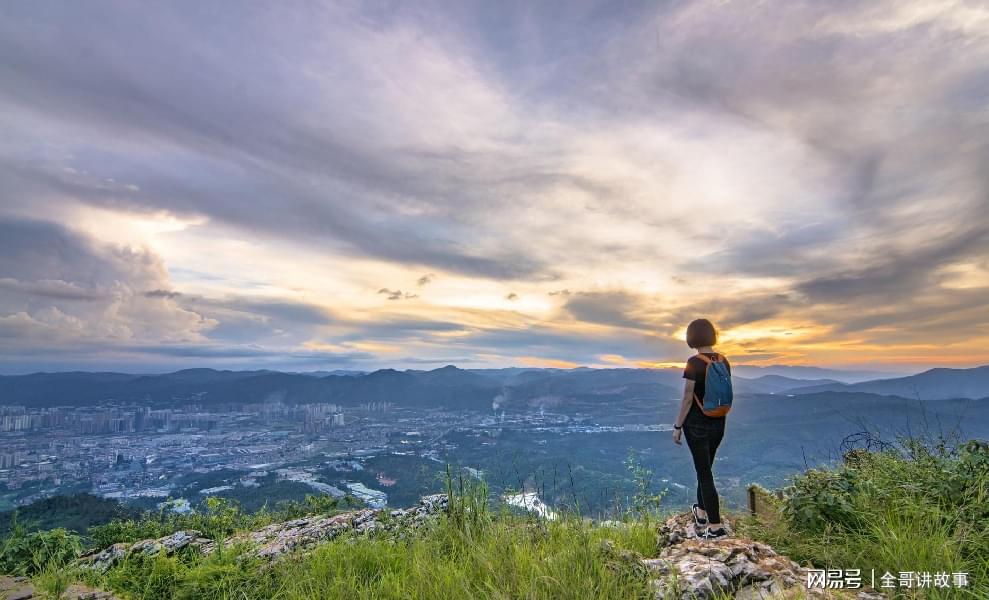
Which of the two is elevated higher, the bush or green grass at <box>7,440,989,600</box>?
green grass at <box>7,440,989,600</box>

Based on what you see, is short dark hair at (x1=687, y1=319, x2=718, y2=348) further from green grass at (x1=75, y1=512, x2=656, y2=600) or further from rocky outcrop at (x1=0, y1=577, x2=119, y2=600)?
rocky outcrop at (x1=0, y1=577, x2=119, y2=600)

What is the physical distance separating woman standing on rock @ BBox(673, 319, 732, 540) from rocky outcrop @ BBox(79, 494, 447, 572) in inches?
137

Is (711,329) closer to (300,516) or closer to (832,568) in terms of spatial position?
(832,568)

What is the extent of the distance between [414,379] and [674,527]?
17181 centimetres

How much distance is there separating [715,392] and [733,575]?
2291 millimetres

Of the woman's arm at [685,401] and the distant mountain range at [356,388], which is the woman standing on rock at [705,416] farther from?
the distant mountain range at [356,388]

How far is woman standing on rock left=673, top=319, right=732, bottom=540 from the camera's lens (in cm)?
537

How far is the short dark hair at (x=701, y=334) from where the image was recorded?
5762 mm

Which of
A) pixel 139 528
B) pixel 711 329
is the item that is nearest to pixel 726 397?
pixel 711 329

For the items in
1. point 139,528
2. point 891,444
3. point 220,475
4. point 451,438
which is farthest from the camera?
point 451,438

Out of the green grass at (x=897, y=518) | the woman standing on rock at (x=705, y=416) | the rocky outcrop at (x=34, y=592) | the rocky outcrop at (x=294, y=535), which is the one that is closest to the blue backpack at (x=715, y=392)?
Answer: the woman standing on rock at (x=705, y=416)

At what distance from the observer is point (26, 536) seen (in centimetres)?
700

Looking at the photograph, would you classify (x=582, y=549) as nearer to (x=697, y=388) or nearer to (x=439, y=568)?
(x=439, y=568)

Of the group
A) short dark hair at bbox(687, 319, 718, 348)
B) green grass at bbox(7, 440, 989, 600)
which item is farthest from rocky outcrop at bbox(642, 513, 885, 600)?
short dark hair at bbox(687, 319, 718, 348)
